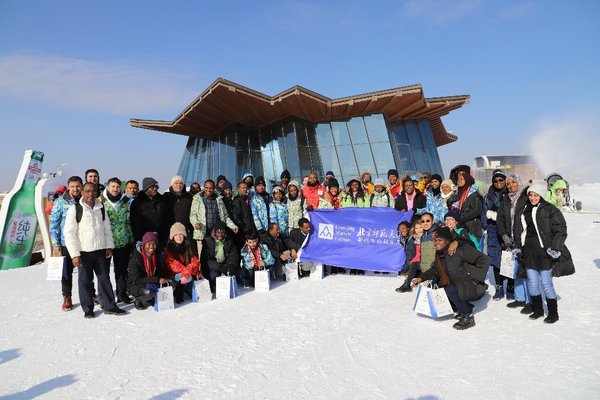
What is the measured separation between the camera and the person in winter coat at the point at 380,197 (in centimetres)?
735

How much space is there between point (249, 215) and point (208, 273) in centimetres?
134

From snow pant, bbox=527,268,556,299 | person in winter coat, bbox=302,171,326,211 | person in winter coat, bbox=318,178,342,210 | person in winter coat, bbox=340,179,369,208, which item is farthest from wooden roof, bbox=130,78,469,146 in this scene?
snow pant, bbox=527,268,556,299

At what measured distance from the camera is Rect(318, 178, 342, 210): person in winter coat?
7438 millimetres

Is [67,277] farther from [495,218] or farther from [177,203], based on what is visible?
[495,218]

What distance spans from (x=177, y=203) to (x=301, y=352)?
3.42 metres

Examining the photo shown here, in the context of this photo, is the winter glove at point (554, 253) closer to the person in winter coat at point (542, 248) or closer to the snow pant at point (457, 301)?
the person in winter coat at point (542, 248)

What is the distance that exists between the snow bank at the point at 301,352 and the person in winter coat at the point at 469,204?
41.4 inches

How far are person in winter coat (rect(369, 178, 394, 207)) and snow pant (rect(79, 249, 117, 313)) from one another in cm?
470

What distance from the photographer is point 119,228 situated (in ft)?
17.3

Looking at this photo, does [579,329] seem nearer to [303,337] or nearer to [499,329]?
[499,329]

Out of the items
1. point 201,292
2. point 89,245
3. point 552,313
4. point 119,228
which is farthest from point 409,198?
point 89,245

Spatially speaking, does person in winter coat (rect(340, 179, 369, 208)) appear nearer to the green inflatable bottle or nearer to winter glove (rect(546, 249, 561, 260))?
winter glove (rect(546, 249, 561, 260))

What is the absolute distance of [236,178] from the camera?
19719 mm

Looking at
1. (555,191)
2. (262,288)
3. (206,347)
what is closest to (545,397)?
(206,347)
